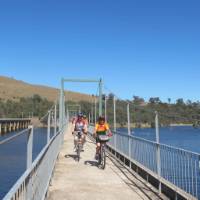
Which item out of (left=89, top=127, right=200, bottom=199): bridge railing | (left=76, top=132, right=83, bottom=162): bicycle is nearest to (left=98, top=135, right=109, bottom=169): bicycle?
(left=89, top=127, right=200, bottom=199): bridge railing

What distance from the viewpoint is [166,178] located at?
9.26 metres

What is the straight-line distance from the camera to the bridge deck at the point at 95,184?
8.85 m

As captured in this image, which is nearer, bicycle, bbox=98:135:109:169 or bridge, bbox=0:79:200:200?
bridge, bbox=0:79:200:200

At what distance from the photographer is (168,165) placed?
915cm

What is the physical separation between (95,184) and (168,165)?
2066 millimetres

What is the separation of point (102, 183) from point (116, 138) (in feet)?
22.7

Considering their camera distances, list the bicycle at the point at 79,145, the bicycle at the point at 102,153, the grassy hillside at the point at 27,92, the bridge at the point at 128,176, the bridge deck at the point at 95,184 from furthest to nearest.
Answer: the grassy hillside at the point at 27,92 → the bicycle at the point at 79,145 → the bicycle at the point at 102,153 → the bridge deck at the point at 95,184 → the bridge at the point at 128,176

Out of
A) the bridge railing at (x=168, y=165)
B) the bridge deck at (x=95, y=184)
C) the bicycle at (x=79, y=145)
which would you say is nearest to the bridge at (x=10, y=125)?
the bicycle at (x=79, y=145)

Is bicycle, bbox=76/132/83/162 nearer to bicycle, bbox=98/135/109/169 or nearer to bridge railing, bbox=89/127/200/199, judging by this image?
bicycle, bbox=98/135/109/169

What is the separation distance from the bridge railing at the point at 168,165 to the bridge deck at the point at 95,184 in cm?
34

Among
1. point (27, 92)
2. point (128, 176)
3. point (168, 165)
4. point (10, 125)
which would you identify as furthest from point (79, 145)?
point (27, 92)

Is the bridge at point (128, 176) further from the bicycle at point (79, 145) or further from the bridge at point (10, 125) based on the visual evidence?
the bridge at point (10, 125)

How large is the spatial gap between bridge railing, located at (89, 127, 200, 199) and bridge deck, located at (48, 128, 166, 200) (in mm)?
339

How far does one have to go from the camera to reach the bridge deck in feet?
29.0
